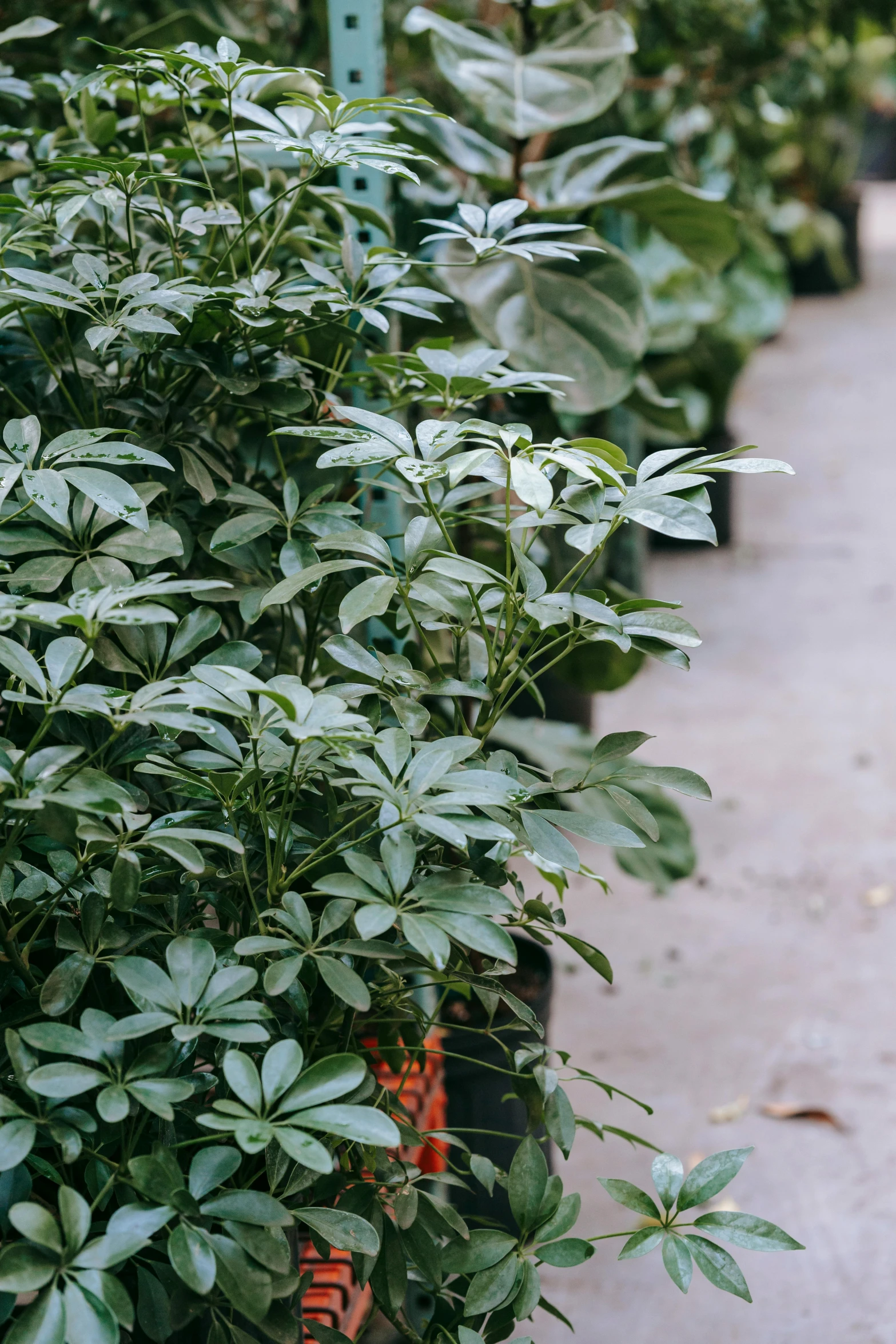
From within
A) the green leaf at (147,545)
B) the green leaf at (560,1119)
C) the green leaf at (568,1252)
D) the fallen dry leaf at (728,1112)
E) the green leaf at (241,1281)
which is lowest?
the fallen dry leaf at (728,1112)

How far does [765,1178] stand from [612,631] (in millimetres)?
1268

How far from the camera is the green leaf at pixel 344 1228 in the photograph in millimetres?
594

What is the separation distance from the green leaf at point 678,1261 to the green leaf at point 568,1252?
41 mm

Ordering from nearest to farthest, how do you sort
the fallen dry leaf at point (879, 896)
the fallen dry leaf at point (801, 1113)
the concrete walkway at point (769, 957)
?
1. the concrete walkway at point (769, 957)
2. the fallen dry leaf at point (801, 1113)
3. the fallen dry leaf at point (879, 896)

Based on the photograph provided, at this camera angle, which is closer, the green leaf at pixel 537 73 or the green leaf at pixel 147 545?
the green leaf at pixel 147 545

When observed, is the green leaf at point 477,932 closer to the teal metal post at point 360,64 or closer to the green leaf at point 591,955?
the green leaf at point 591,955

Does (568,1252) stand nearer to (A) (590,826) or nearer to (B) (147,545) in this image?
(A) (590,826)

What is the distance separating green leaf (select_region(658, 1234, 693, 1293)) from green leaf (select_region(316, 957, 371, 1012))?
220 millimetres

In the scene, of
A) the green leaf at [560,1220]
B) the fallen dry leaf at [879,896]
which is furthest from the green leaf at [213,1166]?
the fallen dry leaf at [879,896]

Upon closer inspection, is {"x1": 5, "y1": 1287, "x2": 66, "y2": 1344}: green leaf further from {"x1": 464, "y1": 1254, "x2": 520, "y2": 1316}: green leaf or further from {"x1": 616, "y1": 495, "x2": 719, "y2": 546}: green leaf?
{"x1": 616, "y1": 495, "x2": 719, "y2": 546}: green leaf

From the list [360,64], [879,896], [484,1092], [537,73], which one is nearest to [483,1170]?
[484,1092]

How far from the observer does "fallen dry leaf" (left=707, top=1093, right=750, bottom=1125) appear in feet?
5.83

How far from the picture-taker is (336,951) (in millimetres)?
600

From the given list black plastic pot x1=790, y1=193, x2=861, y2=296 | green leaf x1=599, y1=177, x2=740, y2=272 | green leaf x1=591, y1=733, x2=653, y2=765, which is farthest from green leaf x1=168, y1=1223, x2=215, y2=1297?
black plastic pot x1=790, y1=193, x2=861, y2=296
